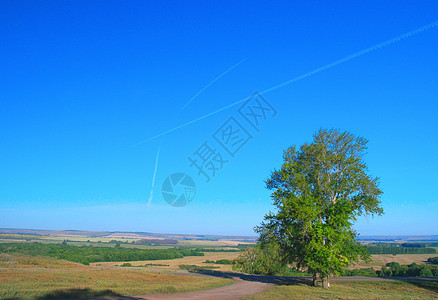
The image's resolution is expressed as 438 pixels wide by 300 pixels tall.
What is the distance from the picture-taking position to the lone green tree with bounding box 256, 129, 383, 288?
30594mm

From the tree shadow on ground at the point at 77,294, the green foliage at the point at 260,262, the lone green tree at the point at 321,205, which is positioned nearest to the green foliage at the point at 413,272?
the green foliage at the point at 260,262

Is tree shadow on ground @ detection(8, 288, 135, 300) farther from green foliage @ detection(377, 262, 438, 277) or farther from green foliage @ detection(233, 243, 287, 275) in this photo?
green foliage @ detection(377, 262, 438, 277)

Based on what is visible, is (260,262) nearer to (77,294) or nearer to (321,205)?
(321,205)

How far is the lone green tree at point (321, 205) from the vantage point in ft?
100

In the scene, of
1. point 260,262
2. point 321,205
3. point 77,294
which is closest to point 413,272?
point 260,262

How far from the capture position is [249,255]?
62406 millimetres

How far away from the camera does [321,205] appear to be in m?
Answer: 33.3

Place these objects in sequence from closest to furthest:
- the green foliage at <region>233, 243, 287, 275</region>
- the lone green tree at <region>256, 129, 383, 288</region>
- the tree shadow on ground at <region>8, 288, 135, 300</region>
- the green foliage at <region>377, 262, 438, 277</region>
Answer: the tree shadow on ground at <region>8, 288, 135, 300</region> < the lone green tree at <region>256, 129, 383, 288</region> < the green foliage at <region>377, 262, 438, 277</region> < the green foliage at <region>233, 243, 287, 275</region>

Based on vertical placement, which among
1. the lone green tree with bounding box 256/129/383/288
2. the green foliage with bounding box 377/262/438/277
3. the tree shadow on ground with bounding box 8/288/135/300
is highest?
the lone green tree with bounding box 256/129/383/288

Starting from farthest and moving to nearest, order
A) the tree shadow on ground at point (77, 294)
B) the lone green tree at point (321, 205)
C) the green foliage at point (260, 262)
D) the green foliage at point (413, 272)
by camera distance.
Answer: the green foliage at point (260, 262) < the green foliage at point (413, 272) < the lone green tree at point (321, 205) < the tree shadow on ground at point (77, 294)

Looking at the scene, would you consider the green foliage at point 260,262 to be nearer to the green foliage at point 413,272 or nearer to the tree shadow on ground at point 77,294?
the green foliage at point 413,272

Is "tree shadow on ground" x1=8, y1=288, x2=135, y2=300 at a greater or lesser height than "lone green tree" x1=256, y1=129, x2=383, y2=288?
lesser

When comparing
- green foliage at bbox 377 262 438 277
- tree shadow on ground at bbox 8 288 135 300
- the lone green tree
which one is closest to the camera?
tree shadow on ground at bbox 8 288 135 300

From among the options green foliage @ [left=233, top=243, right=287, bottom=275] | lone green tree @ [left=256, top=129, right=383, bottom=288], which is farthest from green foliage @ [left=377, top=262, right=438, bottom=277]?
lone green tree @ [left=256, top=129, right=383, bottom=288]
